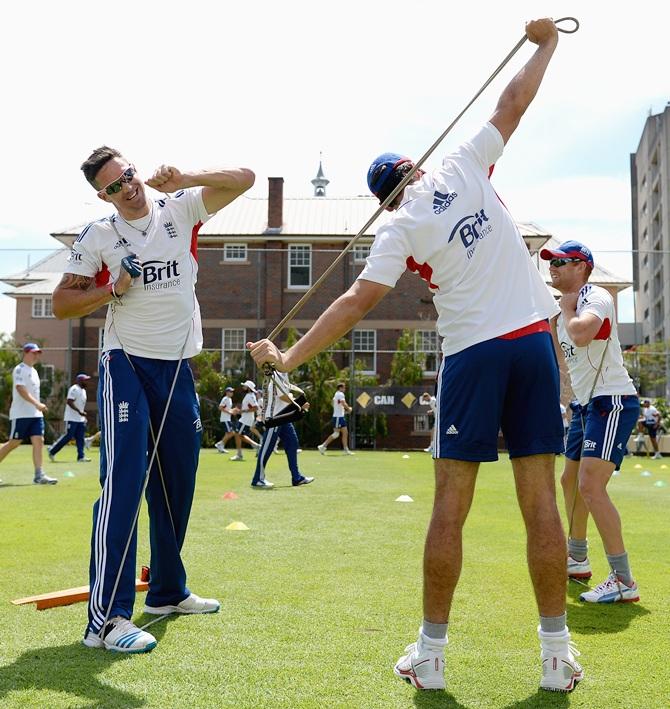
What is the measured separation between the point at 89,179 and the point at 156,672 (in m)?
2.38

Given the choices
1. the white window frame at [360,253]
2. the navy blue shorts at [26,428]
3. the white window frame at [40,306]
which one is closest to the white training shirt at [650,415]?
the white window frame at [360,253]

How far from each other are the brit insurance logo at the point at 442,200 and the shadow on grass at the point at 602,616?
91.9 inches

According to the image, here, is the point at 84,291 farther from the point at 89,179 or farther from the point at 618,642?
the point at 618,642

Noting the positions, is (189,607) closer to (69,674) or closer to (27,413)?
(69,674)

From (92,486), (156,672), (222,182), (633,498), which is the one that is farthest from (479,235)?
(92,486)

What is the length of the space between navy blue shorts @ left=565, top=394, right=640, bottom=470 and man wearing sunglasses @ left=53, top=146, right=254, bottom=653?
2.51m

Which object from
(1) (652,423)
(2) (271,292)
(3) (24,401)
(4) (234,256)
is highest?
(4) (234,256)

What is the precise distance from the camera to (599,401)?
5590mm

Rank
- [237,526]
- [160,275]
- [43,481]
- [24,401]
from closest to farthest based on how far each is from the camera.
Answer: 1. [160,275]
2. [237,526]
3. [43,481]
4. [24,401]

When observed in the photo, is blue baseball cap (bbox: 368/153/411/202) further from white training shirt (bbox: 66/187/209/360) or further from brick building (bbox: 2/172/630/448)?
brick building (bbox: 2/172/630/448)

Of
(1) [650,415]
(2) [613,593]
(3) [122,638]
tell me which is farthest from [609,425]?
(1) [650,415]

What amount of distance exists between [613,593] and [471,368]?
2.42 meters

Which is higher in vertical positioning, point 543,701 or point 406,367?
point 406,367

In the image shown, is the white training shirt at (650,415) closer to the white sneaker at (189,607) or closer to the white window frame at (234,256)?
the white window frame at (234,256)
